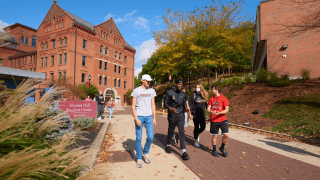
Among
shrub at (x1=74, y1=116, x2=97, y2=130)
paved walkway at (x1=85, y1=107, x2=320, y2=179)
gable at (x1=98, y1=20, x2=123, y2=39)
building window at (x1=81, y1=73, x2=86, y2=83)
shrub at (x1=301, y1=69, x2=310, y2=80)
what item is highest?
gable at (x1=98, y1=20, x2=123, y2=39)

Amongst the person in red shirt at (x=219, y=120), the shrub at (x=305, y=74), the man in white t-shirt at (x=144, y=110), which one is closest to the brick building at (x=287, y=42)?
the shrub at (x=305, y=74)

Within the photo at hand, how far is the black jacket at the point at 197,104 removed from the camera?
6.09m

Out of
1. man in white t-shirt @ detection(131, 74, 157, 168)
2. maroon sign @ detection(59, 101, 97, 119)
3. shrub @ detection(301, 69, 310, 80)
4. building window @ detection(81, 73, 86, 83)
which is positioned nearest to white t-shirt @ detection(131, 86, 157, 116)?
man in white t-shirt @ detection(131, 74, 157, 168)

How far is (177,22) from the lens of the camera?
66.1 feet

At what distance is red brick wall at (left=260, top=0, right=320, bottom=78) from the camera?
14.9m

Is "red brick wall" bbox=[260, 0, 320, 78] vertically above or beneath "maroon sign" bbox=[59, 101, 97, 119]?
above

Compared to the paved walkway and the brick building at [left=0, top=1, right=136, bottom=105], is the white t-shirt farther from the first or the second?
the brick building at [left=0, top=1, right=136, bottom=105]

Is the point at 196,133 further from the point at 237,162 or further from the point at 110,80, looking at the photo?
the point at 110,80

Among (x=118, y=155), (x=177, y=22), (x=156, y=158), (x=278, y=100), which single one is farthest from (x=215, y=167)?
(x=177, y=22)

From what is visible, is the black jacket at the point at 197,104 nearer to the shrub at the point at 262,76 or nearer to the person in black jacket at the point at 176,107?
the person in black jacket at the point at 176,107

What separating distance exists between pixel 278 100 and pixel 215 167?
32.9 ft

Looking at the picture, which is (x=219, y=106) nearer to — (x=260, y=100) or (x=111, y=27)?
(x=260, y=100)

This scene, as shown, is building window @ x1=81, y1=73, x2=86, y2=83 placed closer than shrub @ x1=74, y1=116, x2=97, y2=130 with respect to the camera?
No

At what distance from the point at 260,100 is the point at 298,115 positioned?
3593 mm
